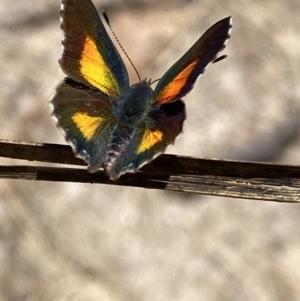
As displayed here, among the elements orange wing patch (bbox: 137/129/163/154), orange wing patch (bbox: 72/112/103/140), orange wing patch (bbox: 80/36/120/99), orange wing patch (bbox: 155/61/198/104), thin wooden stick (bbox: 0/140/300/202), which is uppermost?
orange wing patch (bbox: 80/36/120/99)

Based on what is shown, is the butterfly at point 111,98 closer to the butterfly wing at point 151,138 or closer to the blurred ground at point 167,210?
the butterfly wing at point 151,138

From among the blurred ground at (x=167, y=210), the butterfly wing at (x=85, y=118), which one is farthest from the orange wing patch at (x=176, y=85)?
the blurred ground at (x=167, y=210)

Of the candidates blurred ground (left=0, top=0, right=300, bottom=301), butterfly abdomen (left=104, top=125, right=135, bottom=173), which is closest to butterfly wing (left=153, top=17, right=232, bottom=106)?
butterfly abdomen (left=104, top=125, right=135, bottom=173)

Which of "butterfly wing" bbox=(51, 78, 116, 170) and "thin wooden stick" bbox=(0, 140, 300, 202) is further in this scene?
"butterfly wing" bbox=(51, 78, 116, 170)

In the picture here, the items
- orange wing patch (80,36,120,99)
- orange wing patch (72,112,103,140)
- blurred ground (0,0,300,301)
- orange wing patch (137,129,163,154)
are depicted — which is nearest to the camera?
orange wing patch (137,129,163,154)

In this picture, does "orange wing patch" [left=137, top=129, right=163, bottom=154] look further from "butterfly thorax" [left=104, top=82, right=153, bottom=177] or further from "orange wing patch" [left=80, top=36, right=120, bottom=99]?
"orange wing patch" [left=80, top=36, right=120, bottom=99]

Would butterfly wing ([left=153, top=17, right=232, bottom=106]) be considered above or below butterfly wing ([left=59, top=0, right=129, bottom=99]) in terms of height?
below

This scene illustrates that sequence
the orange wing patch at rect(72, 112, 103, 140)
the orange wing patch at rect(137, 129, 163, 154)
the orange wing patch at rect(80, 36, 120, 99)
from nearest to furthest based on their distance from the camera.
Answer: the orange wing patch at rect(137, 129, 163, 154) → the orange wing patch at rect(72, 112, 103, 140) → the orange wing patch at rect(80, 36, 120, 99)
